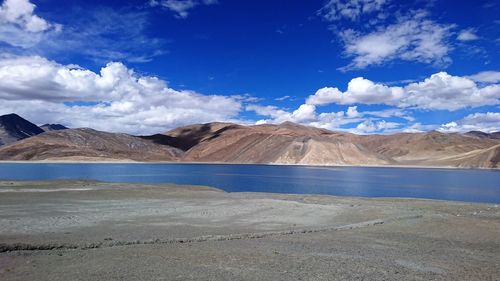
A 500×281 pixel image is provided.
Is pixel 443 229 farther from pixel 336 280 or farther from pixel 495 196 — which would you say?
pixel 495 196

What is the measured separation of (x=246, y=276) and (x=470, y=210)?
26.2 metres

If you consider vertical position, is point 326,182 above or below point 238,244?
above

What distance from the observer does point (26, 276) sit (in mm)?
11547

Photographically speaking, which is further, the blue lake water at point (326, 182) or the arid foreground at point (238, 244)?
the blue lake water at point (326, 182)

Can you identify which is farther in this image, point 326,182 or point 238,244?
point 326,182

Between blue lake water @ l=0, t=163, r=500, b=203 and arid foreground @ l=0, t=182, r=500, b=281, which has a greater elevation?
blue lake water @ l=0, t=163, r=500, b=203

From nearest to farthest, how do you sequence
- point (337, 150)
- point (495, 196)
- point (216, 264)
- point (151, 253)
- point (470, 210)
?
point (216, 264)
point (151, 253)
point (470, 210)
point (495, 196)
point (337, 150)

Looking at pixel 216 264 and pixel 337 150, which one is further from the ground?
pixel 337 150

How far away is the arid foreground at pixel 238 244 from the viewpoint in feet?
41.2

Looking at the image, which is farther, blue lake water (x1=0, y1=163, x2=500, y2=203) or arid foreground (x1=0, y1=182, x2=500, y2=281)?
blue lake water (x1=0, y1=163, x2=500, y2=203)

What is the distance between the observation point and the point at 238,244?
55.6 feet

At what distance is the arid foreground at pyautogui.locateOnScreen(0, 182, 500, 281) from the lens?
12.5 metres

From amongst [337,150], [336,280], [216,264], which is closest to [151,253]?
[216,264]

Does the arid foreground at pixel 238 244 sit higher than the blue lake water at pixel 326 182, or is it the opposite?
the blue lake water at pixel 326 182
